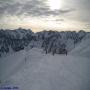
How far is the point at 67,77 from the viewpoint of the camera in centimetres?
1522

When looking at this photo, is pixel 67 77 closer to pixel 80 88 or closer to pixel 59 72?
pixel 59 72

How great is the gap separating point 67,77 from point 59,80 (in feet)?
3.13

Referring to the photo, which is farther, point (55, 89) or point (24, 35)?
point (24, 35)

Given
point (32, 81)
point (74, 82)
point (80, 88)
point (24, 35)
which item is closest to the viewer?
point (80, 88)

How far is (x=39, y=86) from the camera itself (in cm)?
1326

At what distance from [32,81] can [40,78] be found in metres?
0.88

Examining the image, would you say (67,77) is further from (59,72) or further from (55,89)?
(55,89)

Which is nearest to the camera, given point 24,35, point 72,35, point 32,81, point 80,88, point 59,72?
point 80,88

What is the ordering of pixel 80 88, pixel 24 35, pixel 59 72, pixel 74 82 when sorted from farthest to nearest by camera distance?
pixel 24 35
pixel 59 72
pixel 74 82
pixel 80 88

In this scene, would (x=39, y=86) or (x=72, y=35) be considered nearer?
(x=39, y=86)

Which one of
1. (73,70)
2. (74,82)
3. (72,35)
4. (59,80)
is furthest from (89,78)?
(72,35)

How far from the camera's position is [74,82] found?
44.9ft

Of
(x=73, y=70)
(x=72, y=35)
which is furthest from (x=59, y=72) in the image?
(x=72, y=35)

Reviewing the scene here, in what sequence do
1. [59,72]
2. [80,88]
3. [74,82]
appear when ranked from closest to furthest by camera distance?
[80,88]
[74,82]
[59,72]
